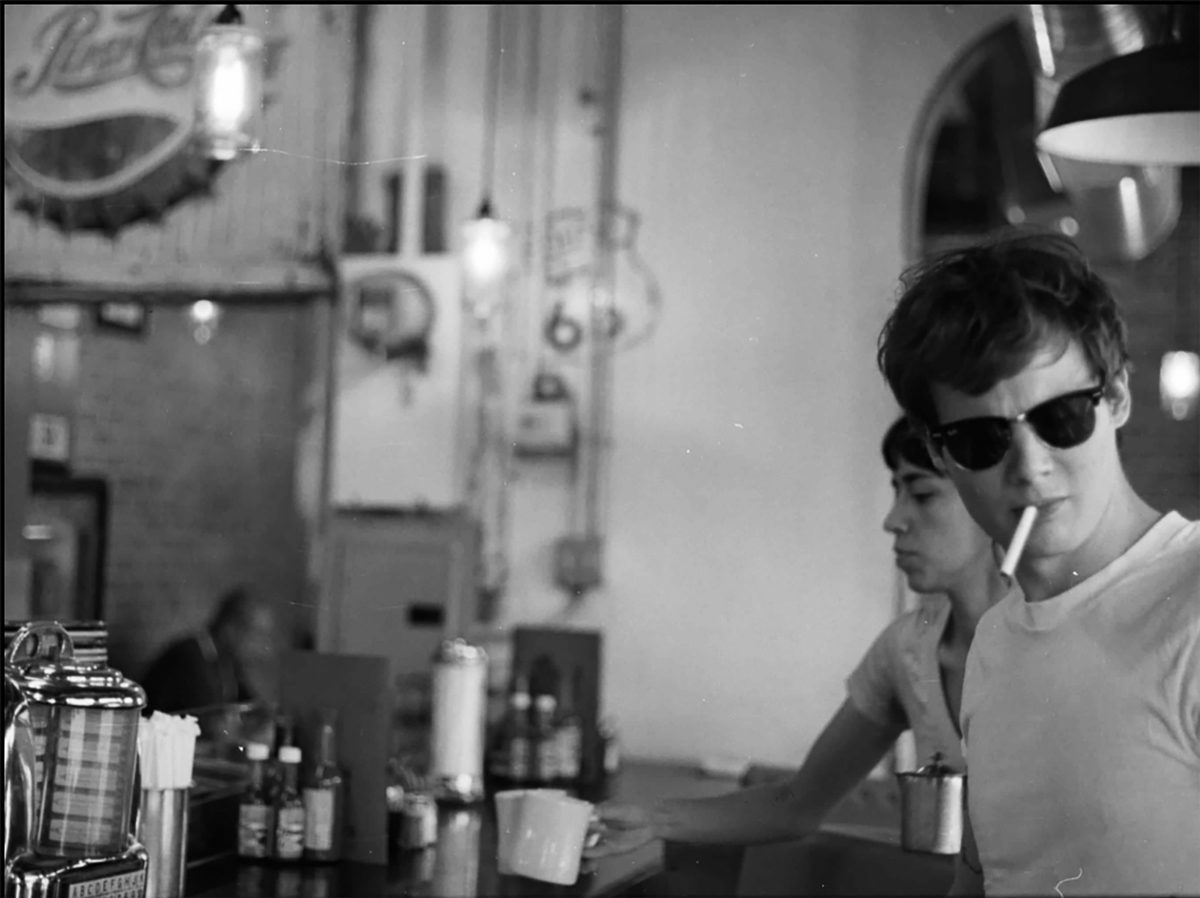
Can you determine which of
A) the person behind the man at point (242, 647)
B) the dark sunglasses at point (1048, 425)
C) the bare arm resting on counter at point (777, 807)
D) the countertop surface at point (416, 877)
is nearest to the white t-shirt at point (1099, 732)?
the dark sunglasses at point (1048, 425)

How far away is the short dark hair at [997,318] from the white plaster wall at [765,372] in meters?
0.34

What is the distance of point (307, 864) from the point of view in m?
1.79

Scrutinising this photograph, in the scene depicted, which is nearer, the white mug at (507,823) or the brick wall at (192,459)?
the white mug at (507,823)

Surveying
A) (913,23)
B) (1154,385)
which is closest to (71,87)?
(913,23)

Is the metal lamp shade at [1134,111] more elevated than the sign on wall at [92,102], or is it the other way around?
the sign on wall at [92,102]

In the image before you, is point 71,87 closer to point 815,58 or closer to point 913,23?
point 815,58

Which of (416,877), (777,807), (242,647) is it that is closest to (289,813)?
(416,877)

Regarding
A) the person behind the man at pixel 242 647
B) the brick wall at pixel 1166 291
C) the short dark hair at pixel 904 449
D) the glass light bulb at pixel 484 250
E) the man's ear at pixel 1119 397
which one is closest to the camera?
the man's ear at pixel 1119 397

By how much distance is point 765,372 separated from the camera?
2074 mm

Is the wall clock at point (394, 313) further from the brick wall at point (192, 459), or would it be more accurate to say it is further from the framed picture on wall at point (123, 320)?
the framed picture on wall at point (123, 320)

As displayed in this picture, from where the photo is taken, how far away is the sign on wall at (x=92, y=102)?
222cm

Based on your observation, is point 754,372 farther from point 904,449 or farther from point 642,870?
point 642,870

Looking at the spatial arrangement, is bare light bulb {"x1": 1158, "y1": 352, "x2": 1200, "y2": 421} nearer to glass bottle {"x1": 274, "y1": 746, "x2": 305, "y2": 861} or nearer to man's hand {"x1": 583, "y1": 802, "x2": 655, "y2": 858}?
man's hand {"x1": 583, "y1": 802, "x2": 655, "y2": 858}

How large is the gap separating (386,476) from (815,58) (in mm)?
1608
